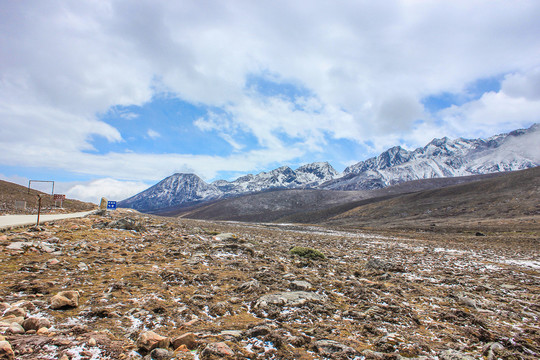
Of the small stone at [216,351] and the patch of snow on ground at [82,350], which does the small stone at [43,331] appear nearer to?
the patch of snow on ground at [82,350]

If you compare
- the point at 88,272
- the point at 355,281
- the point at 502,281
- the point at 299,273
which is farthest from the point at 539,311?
the point at 88,272

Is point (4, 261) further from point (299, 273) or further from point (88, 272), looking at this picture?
point (299, 273)

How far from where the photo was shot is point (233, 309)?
6508mm

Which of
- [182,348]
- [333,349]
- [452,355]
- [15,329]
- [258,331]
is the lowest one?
[452,355]

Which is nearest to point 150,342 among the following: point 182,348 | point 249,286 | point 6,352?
point 182,348

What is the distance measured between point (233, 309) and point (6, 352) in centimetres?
416

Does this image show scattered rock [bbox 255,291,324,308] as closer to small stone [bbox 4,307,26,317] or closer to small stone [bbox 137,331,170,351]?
small stone [bbox 137,331,170,351]

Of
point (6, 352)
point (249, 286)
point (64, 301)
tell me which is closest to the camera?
point (6, 352)

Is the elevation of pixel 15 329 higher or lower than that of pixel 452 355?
higher

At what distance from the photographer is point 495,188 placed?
8500 cm

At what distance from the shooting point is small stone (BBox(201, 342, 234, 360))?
4089mm

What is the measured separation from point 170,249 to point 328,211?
12680cm

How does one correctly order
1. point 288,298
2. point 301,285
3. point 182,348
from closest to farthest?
point 182,348 → point 288,298 → point 301,285

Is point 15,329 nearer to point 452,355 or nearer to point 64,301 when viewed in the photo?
point 64,301
